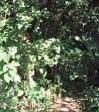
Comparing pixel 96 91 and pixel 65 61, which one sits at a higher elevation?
pixel 65 61

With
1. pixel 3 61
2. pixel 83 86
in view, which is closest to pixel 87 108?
pixel 83 86

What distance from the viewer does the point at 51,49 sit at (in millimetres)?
5207

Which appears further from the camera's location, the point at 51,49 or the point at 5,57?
the point at 51,49

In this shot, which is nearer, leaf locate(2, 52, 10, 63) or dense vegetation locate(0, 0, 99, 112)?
leaf locate(2, 52, 10, 63)

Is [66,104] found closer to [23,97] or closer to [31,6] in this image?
[23,97]

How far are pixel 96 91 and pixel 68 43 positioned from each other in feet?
2.97

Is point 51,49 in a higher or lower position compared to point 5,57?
higher

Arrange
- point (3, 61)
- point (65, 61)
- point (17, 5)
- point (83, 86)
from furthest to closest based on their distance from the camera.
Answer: point (83, 86), point (65, 61), point (17, 5), point (3, 61)

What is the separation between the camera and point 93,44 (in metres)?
6.23

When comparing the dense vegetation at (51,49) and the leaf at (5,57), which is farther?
the dense vegetation at (51,49)

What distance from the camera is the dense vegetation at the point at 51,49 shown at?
5141 mm

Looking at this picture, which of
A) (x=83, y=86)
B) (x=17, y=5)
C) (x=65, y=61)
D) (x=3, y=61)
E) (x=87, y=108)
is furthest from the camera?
(x=83, y=86)

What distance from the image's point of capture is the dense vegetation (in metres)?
5.14

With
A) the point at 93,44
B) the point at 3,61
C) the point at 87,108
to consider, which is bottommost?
the point at 87,108
